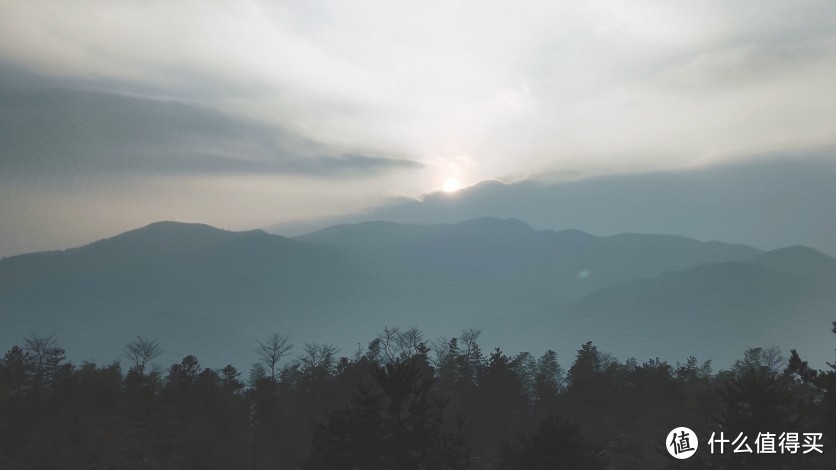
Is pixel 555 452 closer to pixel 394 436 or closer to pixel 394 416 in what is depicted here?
pixel 394 416

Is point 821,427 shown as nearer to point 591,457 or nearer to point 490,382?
point 591,457

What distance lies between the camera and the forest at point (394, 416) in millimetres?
22906

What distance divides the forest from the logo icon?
39 centimetres

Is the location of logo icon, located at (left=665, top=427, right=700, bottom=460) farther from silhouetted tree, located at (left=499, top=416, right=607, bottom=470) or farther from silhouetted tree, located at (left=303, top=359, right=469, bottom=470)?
silhouetted tree, located at (left=303, top=359, right=469, bottom=470)

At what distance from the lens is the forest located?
22.9m

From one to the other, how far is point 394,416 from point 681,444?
45.3ft

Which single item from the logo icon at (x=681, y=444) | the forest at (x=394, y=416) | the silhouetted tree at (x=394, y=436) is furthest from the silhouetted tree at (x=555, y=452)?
the silhouetted tree at (x=394, y=436)

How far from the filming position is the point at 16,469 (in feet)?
116

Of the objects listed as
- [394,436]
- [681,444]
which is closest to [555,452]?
[681,444]

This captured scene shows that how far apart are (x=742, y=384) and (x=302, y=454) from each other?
45866mm

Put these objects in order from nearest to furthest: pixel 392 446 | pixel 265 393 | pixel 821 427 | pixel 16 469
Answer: pixel 392 446 < pixel 821 427 < pixel 16 469 < pixel 265 393

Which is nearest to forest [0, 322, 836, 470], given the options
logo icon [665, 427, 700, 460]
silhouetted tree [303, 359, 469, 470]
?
silhouetted tree [303, 359, 469, 470]

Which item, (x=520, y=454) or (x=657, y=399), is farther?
(x=657, y=399)

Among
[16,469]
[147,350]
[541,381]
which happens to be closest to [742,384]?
[16,469]
